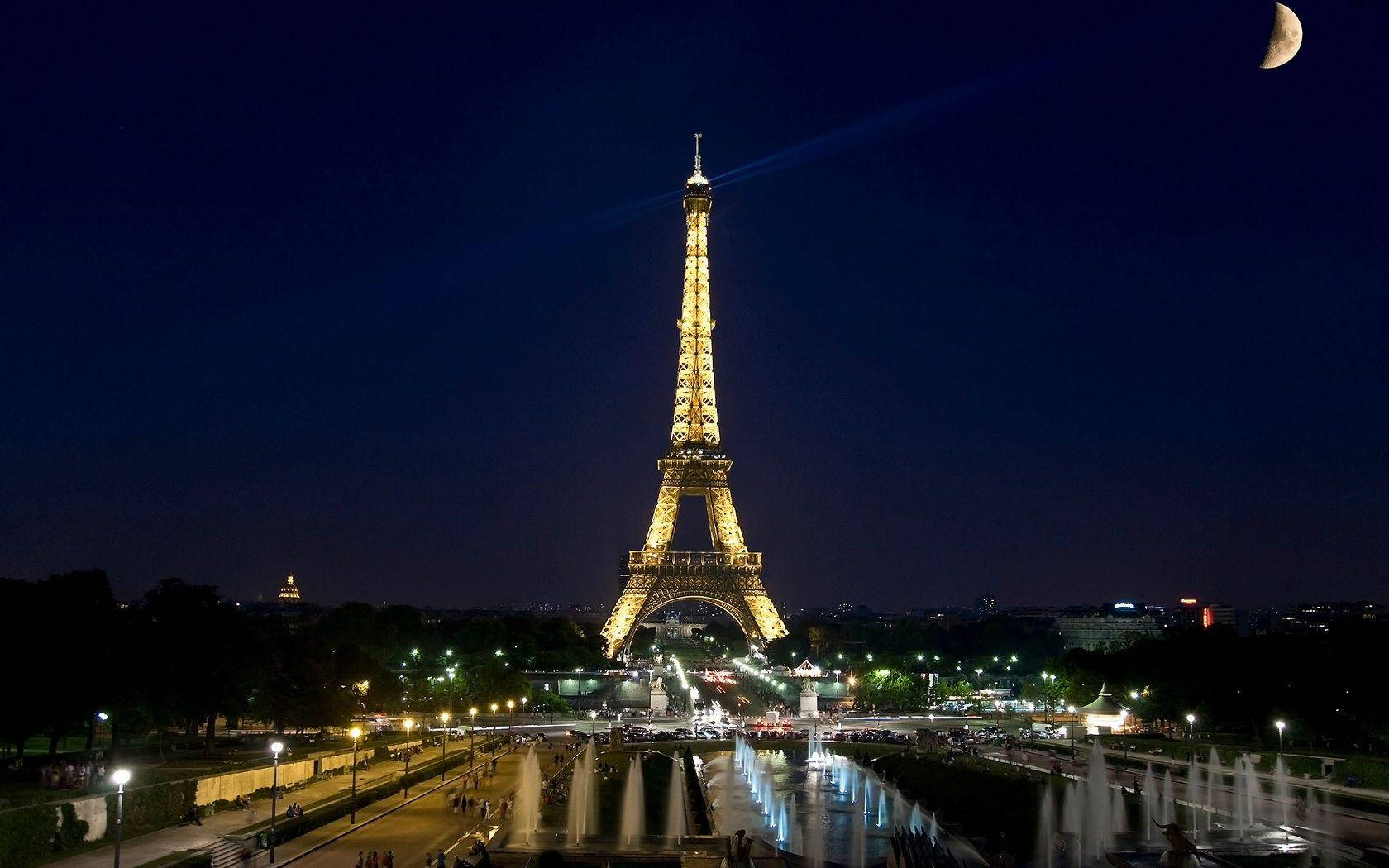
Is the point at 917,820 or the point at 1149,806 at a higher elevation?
the point at 1149,806

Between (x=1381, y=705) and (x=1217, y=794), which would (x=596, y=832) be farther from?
(x=1381, y=705)

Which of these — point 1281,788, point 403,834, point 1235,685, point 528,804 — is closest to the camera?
point 403,834

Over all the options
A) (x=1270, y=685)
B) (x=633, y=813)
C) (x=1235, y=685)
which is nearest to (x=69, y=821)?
(x=633, y=813)

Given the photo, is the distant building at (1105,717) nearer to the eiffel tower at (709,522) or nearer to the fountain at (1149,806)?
the fountain at (1149,806)

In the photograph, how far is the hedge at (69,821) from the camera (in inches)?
1057

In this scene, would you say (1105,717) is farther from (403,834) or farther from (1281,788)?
(403,834)

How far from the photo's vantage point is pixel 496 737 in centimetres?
6506

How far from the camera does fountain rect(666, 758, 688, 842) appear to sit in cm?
3422

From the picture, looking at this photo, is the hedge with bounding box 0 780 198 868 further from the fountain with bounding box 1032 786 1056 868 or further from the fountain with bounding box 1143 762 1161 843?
the fountain with bounding box 1143 762 1161 843

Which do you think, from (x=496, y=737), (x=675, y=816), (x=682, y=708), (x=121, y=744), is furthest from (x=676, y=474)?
(x=675, y=816)

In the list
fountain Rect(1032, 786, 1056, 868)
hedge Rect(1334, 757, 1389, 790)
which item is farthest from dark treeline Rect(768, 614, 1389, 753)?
fountain Rect(1032, 786, 1056, 868)

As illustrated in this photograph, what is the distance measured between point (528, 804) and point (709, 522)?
72.0 meters

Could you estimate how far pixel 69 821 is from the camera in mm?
28875

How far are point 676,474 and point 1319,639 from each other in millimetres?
55055
